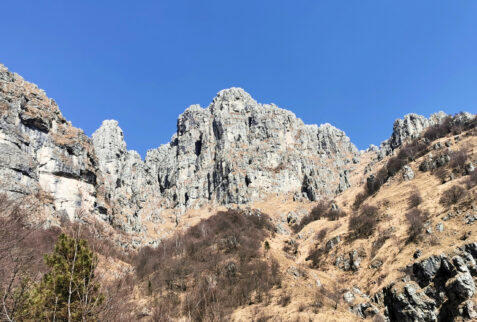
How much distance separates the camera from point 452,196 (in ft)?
148

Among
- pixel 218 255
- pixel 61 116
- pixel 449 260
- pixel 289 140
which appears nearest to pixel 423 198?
pixel 449 260

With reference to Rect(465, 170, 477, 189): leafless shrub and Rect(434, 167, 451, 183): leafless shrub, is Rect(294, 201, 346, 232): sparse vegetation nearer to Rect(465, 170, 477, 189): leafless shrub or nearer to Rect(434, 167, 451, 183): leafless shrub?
Rect(434, 167, 451, 183): leafless shrub

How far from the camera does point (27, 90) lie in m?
82.6

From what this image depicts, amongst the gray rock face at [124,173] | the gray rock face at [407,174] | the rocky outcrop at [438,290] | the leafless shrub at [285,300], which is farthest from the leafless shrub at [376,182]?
the gray rock face at [124,173]

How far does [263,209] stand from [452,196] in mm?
71860

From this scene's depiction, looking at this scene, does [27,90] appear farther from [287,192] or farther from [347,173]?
[347,173]

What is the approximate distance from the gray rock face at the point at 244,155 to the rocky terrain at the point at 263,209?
2.45ft

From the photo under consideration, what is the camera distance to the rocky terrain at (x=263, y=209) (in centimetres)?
3139

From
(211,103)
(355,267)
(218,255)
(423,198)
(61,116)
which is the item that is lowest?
(355,267)

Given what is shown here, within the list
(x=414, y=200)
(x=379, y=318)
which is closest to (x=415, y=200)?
(x=414, y=200)

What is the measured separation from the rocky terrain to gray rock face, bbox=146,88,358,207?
0.75 m

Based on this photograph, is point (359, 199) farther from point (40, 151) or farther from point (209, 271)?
point (40, 151)

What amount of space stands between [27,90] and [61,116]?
421 inches

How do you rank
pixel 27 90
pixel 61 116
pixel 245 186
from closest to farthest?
pixel 27 90 → pixel 61 116 → pixel 245 186
